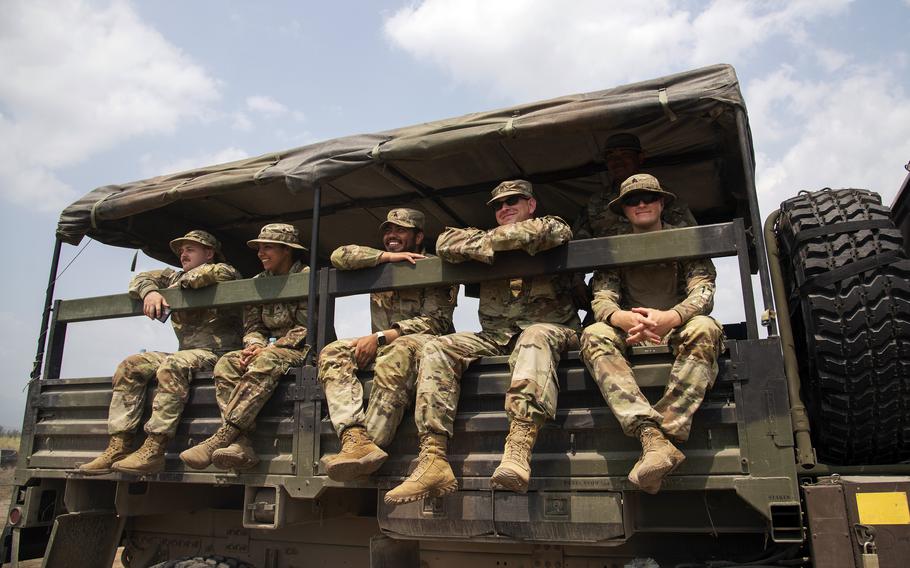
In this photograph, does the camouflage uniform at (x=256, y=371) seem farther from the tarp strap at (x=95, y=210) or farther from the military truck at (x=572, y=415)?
the tarp strap at (x=95, y=210)

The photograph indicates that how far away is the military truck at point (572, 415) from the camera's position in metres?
2.71

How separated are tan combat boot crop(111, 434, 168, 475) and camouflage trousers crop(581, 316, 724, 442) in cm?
241

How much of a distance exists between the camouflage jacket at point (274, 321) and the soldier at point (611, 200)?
1774 millimetres

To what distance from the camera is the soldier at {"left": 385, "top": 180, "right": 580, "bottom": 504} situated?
278 centimetres

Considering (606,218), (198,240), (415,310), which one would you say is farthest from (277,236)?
(606,218)

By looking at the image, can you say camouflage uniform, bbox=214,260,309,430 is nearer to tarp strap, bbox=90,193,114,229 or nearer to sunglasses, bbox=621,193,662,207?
tarp strap, bbox=90,193,114,229

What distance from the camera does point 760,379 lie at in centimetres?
270

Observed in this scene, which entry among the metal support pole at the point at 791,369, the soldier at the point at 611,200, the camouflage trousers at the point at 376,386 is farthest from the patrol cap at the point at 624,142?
the camouflage trousers at the point at 376,386

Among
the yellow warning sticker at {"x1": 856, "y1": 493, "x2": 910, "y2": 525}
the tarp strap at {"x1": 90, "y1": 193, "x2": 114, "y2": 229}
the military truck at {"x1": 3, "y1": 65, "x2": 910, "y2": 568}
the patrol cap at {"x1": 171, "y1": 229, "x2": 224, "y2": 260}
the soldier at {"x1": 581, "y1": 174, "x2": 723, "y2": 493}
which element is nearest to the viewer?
the yellow warning sticker at {"x1": 856, "y1": 493, "x2": 910, "y2": 525}

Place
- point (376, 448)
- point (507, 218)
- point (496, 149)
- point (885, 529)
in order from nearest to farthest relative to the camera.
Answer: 1. point (885, 529)
2. point (376, 448)
3. point (507, 218)
4. point (496, 149)

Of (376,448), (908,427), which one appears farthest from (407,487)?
(908,427)

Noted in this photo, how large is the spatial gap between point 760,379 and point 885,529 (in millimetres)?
654

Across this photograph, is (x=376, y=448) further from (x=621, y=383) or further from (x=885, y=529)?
(x=885, y=529)

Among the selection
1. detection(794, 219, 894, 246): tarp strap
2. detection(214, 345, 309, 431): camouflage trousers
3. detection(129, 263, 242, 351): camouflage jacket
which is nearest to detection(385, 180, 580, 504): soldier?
detection(214, 345, 309, 431): camouflage trousers
